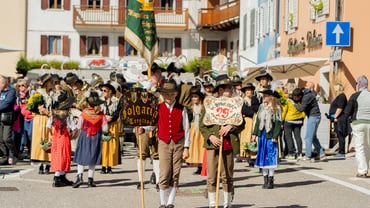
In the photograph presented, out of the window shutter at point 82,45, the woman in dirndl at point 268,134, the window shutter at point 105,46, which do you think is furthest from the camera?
the window shutter at point 105,46

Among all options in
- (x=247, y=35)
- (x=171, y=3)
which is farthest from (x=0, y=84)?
(x=171, y=3)

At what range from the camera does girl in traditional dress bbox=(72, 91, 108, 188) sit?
1627 centimetres

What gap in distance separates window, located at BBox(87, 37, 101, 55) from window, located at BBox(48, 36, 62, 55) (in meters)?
1.97

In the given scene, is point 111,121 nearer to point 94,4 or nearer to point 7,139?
point 7,139

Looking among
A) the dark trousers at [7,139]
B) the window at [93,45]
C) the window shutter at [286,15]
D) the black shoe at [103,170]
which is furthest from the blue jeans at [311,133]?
the window at [93,45]

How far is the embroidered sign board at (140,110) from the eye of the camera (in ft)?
42.7

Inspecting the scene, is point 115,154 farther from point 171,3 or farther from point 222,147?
point 171,3

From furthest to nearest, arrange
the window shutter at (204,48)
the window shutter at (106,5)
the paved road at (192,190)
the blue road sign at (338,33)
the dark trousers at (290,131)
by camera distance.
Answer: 1. the window shutter at (204,48)
2. the window shutter at (106,5)
3. the blue road sign at (338,33)
4. the dark trousers at (290,131)
5. the paved road at (192,190)

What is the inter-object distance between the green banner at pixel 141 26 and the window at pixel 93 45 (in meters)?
43.0

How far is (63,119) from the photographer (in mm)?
16500

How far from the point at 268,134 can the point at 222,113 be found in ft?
12.9

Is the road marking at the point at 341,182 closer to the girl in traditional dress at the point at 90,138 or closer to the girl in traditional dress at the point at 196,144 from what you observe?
the girl in traditional dress at the point at 196,144

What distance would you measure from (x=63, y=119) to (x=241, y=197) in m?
3.44

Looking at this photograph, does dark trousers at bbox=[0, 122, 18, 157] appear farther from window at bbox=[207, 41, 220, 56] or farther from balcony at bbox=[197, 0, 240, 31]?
window at bbox=[207, 41, 220, 56]
